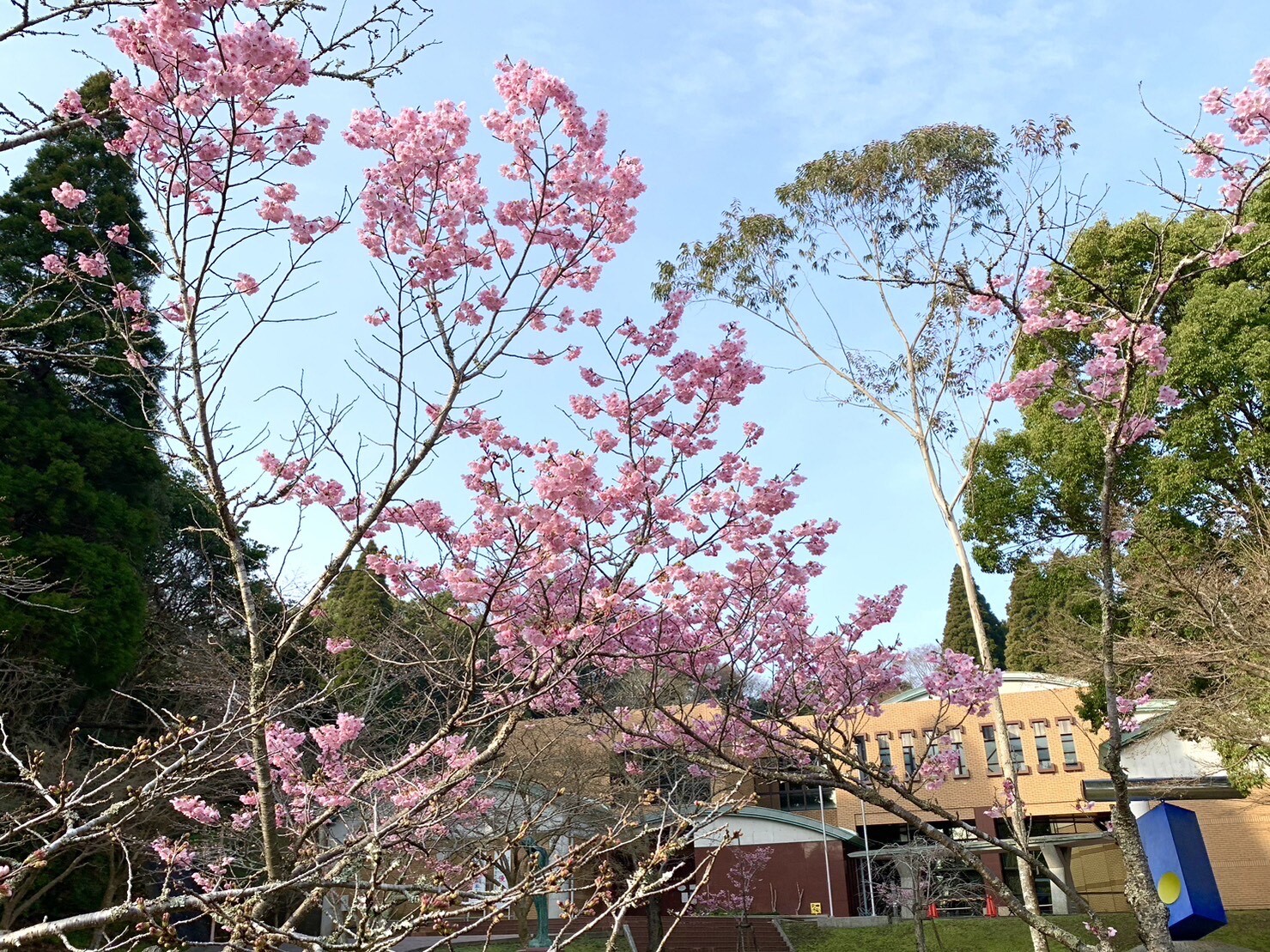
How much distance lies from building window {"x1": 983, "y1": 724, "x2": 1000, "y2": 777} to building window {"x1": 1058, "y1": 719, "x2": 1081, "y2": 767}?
65.1 inches

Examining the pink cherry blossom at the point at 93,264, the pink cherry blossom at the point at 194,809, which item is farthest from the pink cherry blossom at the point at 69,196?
the pink cherry blossom at the point at 194,809

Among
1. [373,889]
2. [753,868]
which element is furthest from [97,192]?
[753,868]

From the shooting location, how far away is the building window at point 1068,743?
75.1ft

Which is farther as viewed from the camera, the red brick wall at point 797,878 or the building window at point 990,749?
the building window at point 990,749

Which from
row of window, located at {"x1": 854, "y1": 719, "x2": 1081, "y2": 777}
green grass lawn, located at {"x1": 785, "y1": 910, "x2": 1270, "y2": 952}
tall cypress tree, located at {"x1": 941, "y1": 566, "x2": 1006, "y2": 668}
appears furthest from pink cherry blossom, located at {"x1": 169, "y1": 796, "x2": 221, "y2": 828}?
tall cypress tree, located at {"x1": 941, "y1": 566, "x2": 1006, "y2": 668}

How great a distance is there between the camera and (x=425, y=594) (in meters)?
5.57

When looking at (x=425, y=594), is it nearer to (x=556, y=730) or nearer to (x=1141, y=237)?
(x=556, y=730)

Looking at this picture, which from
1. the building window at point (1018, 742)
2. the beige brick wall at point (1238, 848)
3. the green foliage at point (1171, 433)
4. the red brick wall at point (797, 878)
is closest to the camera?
the green foliage at point (1171, 433)

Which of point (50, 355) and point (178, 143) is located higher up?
point (178, 143)

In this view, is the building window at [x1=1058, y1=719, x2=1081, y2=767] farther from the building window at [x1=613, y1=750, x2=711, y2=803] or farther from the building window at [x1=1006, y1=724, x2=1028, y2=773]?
the building window at [x1=613, y1=750, x2=711, y2=803]

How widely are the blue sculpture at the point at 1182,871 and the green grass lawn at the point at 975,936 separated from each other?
573cm

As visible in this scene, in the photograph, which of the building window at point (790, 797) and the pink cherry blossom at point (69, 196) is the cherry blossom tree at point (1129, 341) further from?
the building window at point (790, 797)

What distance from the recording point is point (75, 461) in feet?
46.8

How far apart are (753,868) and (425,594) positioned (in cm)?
1934
